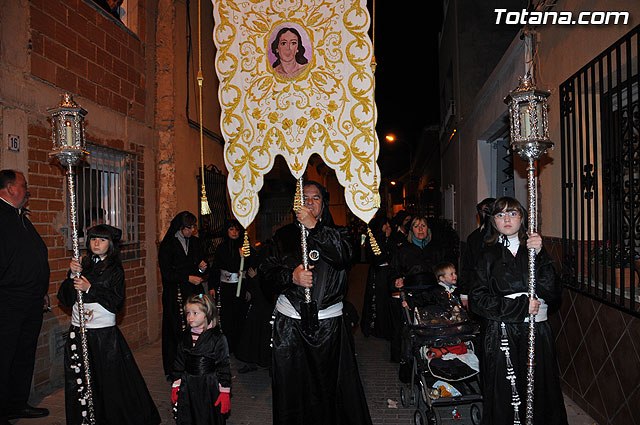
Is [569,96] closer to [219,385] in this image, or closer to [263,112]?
[263,112]

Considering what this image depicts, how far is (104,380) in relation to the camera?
13.6 feet

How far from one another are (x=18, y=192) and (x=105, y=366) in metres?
1.88

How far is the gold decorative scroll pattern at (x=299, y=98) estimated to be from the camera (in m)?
3.97

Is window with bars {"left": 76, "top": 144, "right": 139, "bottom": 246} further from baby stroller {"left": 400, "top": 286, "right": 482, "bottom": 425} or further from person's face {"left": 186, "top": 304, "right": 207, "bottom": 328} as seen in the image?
baby stroller {"left": 400, "top": 286, "right": 482, "bottom": 425}

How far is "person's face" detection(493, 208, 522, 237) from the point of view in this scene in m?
3.62

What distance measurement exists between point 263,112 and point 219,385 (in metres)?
Result: 2.30

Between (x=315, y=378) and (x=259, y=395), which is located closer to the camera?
(x=315, y=378)

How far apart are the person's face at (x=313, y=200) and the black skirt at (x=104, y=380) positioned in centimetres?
216

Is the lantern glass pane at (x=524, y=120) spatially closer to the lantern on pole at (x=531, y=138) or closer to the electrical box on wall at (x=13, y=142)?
the lantern on pole at (x=531, y=138)

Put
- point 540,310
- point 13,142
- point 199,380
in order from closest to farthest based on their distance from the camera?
point 540,310 → point 199,380 → point 13,142

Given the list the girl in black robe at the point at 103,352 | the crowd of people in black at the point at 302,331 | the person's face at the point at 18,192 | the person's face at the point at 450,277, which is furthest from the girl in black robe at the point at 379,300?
the person's face at the point at 18,192

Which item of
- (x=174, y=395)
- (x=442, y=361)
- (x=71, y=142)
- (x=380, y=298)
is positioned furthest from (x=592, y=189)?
(x=71, y=142)

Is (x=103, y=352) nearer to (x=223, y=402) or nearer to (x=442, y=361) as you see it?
(x=223, y=402)

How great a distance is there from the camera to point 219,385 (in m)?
3.68
